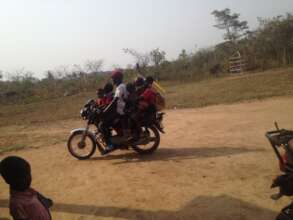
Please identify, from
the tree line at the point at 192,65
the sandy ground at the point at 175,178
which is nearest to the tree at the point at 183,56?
the tree line at the point at 192,65

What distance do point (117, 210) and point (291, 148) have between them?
2312mm

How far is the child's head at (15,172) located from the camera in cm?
269

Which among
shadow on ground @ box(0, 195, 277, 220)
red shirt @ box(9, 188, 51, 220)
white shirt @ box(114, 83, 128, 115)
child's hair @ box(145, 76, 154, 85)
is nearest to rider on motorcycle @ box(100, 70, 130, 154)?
white shirt @ box(114, 83, 128, 115)

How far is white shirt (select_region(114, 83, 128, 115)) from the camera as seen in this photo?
612 cm

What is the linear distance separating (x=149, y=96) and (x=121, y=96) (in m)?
0.54

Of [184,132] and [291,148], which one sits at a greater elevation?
[291,148]

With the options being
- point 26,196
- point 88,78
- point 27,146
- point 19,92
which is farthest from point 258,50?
point 26,196

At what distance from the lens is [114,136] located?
21.0 ft

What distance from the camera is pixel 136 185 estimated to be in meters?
4.86

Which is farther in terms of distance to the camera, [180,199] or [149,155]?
[149,155]

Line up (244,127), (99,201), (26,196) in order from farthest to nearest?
(244,127) < (99,201) < (26,196)

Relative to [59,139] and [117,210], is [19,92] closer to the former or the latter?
[59,139]

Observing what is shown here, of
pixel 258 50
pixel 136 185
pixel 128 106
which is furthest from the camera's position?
pixel 258 50

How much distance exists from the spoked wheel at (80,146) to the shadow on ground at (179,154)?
213 mm
